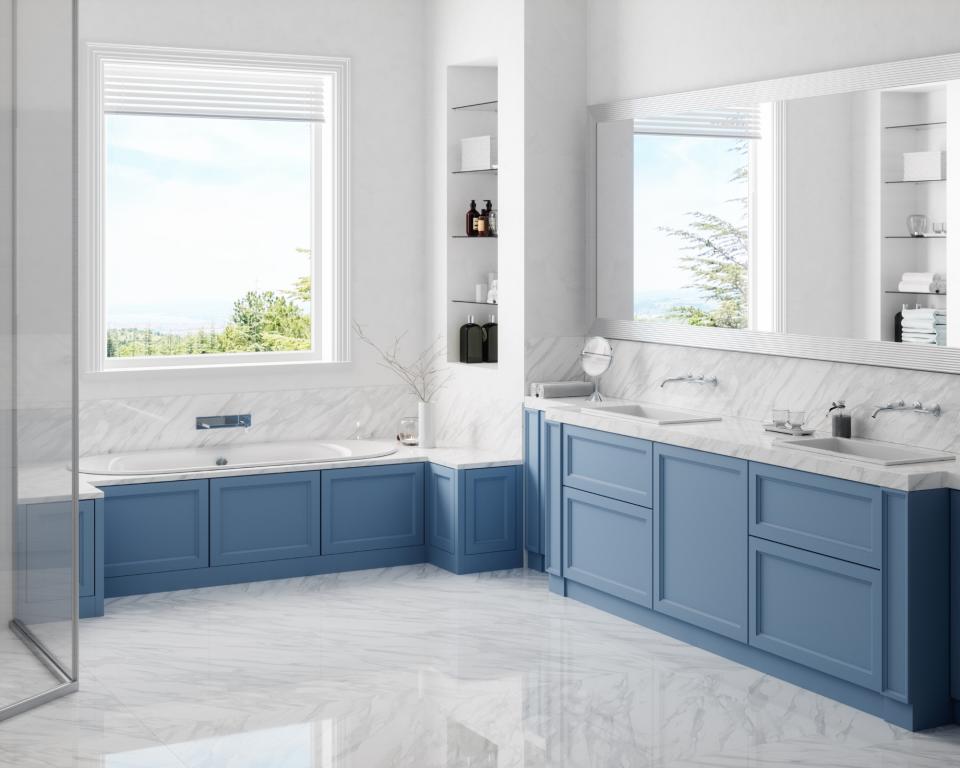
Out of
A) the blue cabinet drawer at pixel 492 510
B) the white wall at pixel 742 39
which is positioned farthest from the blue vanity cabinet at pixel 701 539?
the white wall at pixel 742 39

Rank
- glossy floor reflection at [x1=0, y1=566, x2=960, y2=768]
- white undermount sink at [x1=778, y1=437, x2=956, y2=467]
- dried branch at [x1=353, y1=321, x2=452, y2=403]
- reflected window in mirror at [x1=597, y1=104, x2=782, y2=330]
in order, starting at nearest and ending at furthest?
glossy floor reflection at [x1=0, y1=566, x2=960, y2=768], white undermount sink at [x1=778, y1=437, x2=956, y2=467], reflected window in mirror at [x1=597, y1=104, x2=782, y2=330], dried branch at [x1=353, y1=321, x2=452, y2=403]

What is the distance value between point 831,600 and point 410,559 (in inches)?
98.8

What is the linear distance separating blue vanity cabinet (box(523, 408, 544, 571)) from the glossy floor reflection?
1.66 feet

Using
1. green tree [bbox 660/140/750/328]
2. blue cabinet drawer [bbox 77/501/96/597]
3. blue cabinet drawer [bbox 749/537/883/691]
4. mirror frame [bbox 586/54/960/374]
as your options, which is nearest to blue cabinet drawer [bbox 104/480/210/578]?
blue cabinet drawer [bbox 77/501/96/597]

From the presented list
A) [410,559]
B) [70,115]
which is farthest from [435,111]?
[70,115]

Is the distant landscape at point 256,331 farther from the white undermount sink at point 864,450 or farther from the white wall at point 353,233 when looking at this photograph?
the white undermount sink at point 864,450

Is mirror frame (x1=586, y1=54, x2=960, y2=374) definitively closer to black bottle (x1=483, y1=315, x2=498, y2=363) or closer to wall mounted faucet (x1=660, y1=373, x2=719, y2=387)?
wall mounted faucet (x1=660, y1=373, x2=719, y2=387)

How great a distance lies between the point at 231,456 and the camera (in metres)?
6.21

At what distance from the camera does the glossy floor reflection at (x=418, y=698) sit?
376 centimetres

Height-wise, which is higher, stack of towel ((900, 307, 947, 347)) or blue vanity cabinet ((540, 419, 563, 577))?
stack of towel ((900, 307, 947, 347))

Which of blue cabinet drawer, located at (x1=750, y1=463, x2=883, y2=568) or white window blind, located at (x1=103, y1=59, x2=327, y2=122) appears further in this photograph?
white window blind, located at (x1=103, y1=59, x2=327, y2=122)

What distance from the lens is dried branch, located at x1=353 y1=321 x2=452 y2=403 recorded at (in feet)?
21.9

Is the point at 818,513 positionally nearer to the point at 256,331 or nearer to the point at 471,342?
the point at 471,342

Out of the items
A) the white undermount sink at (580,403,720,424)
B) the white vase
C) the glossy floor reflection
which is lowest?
the glossy floor reflection
